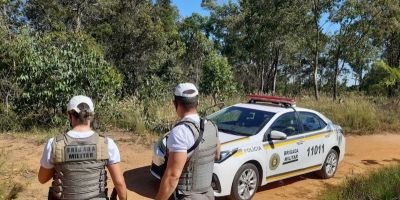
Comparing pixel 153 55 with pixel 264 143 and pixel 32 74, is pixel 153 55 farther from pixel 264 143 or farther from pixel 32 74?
pixel 264 143

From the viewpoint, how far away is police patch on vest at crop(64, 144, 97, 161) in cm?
374

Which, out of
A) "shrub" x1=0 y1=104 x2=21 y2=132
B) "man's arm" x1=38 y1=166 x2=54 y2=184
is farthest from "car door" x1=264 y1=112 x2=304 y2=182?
"shrub" x1=0 y1=104 x2=21 y2=132

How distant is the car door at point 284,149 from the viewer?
27.5 feet

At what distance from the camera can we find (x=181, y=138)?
3826 millimetres

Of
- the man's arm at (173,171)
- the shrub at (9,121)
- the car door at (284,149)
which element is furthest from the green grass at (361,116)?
the man's arm at (173,171)

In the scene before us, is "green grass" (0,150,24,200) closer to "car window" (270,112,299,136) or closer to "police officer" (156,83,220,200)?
"police officer" (156,83,220,200)

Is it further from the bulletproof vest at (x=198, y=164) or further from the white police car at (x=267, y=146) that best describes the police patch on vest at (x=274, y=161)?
the bulletproof vest at (x=198, y=164)

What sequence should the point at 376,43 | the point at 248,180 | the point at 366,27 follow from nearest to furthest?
the point at 248,180
the point at 366,27
the point at 376,43

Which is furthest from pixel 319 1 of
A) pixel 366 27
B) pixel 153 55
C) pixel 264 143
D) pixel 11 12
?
pixel 264 143

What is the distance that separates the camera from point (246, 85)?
46406 millimetres

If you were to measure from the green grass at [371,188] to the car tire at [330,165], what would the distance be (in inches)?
55.3

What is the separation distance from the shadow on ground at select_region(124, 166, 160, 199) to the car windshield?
1551 millimetres

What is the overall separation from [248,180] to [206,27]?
3201cm

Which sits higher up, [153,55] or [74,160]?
[153,55]
